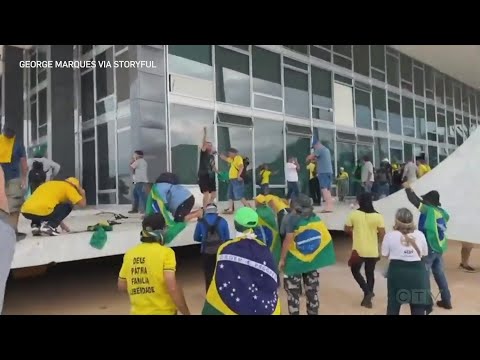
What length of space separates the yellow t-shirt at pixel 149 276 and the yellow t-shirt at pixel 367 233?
2.66 meters

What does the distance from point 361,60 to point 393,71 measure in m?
0.93

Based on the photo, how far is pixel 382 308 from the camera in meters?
4.99

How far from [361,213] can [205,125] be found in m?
3.69

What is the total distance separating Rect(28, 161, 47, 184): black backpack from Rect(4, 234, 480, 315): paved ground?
1401mm

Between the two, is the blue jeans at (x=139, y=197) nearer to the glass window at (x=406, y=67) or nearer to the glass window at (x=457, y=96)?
the glass window at (x=406, y=67)

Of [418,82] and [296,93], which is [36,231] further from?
[418,82]

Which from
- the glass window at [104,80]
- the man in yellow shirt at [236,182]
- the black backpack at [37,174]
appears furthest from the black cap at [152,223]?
the glass window at [104,80]

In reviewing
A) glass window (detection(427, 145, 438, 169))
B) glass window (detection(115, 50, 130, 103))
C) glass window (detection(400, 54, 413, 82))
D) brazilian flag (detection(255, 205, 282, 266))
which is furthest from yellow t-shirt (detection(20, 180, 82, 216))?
glass window (detection(427, 145, 438, 169))

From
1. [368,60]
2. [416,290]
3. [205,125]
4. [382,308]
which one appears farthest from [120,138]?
[416,290]

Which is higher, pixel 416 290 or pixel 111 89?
pixel 111 89

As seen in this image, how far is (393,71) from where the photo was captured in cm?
805

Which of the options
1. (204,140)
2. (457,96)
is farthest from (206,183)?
(457,96)

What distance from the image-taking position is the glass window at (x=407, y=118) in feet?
27.7
